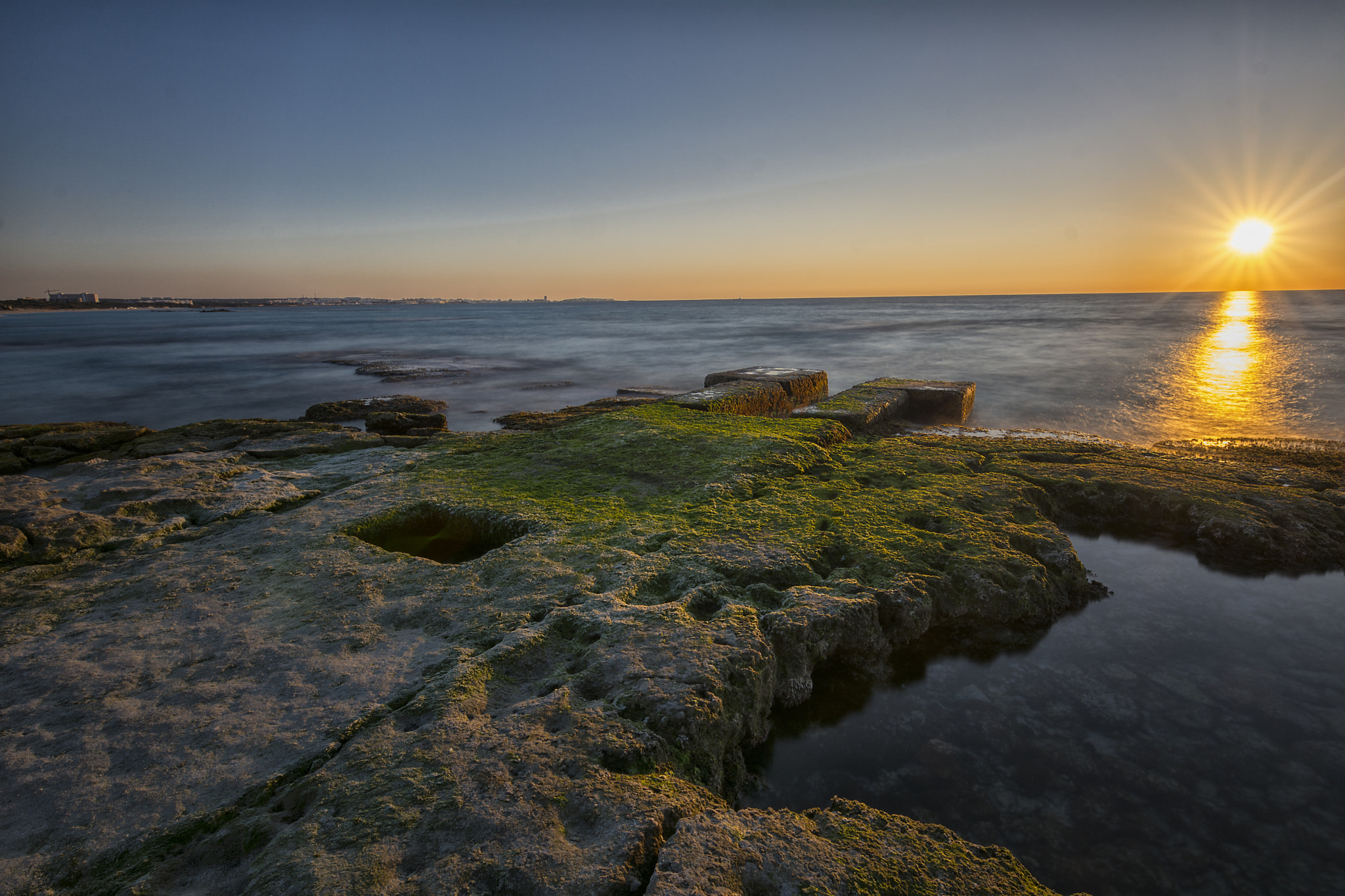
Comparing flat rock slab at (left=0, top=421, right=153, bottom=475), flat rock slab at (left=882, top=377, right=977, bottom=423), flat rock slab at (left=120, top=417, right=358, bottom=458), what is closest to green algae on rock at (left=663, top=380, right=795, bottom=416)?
flat rock slab at (left=882, top=377, right=977, bottom=423)

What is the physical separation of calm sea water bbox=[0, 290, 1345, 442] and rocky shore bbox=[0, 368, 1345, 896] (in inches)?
308

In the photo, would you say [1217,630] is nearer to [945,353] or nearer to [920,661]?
[920,661]

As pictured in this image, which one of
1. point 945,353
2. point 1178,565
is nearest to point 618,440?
point 1178,565

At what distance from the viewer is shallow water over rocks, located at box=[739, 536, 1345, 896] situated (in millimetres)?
2521

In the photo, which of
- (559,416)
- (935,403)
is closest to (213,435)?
(559,416)

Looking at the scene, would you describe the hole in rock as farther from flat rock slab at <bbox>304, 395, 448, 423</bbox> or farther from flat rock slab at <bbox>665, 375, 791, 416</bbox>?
flat rock slab at <bbox>304, 395, 448, 423</bbox>

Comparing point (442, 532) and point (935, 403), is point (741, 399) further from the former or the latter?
point (442, 532)

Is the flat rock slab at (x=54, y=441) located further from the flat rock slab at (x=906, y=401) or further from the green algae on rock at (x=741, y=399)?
the flat rock slab at (x=906, y=401)

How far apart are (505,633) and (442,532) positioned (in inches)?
78.2

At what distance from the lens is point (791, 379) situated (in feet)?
37.8

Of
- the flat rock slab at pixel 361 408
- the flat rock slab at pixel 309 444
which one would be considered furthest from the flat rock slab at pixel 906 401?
the flat rock slab at pixel 361 408

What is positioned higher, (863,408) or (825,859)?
(863,408)

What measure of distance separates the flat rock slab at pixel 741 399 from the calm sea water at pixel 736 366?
4.65 meters

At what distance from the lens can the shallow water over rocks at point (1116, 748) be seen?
8.27 ft
